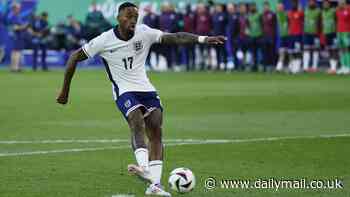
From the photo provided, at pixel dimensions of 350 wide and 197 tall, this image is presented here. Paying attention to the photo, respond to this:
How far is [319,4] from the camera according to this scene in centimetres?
3788

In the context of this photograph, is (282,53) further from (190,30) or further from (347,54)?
(190,30)

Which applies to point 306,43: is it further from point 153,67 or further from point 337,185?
point 337,185

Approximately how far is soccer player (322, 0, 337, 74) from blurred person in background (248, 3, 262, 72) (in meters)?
2.69

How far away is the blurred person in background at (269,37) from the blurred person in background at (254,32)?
0.62ft

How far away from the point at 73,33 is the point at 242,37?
A: 7.57 meters

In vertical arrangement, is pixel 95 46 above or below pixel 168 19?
above

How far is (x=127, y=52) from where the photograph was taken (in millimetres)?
10750

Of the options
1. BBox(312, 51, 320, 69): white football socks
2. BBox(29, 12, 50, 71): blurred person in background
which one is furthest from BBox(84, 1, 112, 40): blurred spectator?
BBox(312, 51, 320, 69): white football socks

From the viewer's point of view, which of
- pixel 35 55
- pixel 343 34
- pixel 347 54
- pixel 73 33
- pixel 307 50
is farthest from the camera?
pixel 73 33

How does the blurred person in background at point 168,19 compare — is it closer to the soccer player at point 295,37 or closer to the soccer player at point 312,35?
the soccer player at point 295,37

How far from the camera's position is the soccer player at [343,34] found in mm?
35188

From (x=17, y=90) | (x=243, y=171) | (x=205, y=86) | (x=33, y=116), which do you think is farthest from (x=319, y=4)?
(x=243, y=171)

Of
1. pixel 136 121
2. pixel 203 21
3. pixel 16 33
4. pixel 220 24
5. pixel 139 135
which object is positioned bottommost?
pixel 16 33

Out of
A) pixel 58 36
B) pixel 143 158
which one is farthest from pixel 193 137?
pixel 58 36
